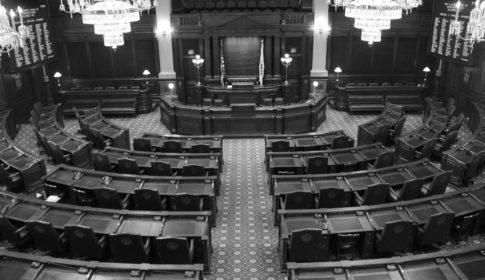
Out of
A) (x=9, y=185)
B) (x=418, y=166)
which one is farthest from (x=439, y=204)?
(x=9, y=185)

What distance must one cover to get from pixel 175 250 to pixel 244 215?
2.99 meters

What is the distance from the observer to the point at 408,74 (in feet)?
62.2

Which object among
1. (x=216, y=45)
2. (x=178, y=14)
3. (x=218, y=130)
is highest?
(x=178, y=14)

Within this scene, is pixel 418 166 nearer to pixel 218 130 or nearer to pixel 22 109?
pixel 218 130

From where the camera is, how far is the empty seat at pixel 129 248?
690cm

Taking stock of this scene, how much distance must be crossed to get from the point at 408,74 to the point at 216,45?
829 centimetres

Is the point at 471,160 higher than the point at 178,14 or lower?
lower

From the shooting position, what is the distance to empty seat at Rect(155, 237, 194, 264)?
6.77 metres

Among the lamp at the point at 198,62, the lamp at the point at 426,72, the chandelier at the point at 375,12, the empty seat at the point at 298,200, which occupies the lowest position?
the empty seat at the point at 298,200

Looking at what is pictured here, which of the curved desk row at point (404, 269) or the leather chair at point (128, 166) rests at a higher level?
the curved desk row at point (404, 269)

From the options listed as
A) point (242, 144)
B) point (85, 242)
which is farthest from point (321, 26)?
point (85, 242)

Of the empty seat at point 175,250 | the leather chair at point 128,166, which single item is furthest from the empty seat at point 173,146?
the empty seat at point 175,250

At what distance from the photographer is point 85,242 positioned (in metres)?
7.16

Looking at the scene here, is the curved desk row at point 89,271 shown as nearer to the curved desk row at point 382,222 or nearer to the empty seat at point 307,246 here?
the empty seat at point 307,246
